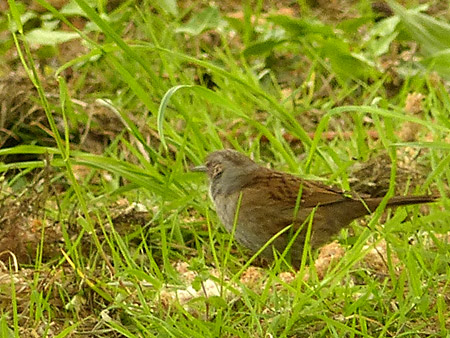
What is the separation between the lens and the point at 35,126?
5629mm

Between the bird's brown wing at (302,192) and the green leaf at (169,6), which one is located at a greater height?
the green leaf at (169,6)

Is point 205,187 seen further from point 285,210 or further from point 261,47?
point 261,47

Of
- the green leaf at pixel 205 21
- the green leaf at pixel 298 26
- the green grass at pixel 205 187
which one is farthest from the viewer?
the green leaf at pixel 205 21

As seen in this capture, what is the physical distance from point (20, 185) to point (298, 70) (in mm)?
2323

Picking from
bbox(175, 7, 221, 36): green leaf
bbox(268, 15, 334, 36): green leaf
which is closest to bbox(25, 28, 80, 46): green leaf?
bbox(175, 7, 221, 36): green leaf

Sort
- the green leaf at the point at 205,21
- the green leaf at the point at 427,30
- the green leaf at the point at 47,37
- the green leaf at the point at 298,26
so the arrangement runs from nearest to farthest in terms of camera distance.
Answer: the green leaf at the point at 427,30 → the green leaf at the point at 298,26 → the green leaf at the point at 47,37 → the green leaf at the point at 205,21

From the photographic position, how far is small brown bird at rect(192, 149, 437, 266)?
13.3 feet

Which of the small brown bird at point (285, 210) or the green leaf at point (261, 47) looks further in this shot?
the green leaf at point (261, 47)

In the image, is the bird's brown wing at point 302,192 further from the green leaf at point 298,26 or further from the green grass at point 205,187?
the green leaf at point 298,26

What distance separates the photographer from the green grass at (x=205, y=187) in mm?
3328

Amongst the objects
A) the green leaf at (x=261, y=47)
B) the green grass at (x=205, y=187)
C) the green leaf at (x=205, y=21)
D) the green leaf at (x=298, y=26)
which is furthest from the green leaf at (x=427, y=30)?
the green leaf at (x=205, y=21)

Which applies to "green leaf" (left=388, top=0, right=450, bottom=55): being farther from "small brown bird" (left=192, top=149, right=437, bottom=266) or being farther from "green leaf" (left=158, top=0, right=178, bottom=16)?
"small brown bird" (left=192, top=149, right=437, bottom=266)

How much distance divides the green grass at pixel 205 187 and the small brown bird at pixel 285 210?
0.38ft

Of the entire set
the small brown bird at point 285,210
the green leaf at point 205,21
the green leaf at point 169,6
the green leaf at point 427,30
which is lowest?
the small brown bird at point 285,210
